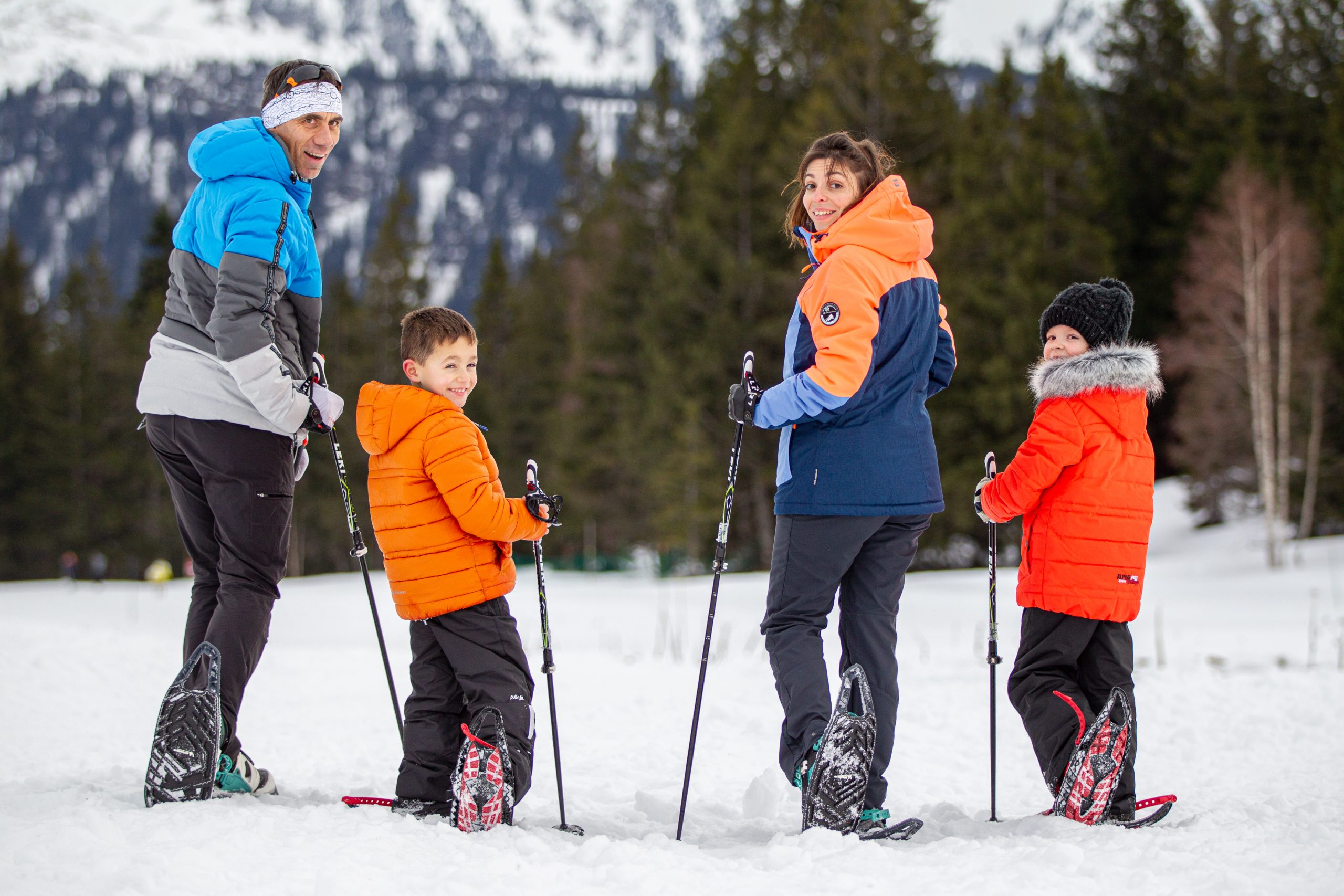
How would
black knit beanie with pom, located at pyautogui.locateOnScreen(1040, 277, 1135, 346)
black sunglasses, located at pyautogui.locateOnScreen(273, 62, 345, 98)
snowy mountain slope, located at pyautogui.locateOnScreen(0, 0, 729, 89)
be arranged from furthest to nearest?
snowy mountain slope, located at pyautogui.locateOnScreen(0, 0, 729, 89)
black knit beanie with pom, located at pyautogui.locateOnScreen(1040, 277, 1135, 346)
black sunglasses, located at pyautogui.locateOnScreen(273, 62, 345, 98)

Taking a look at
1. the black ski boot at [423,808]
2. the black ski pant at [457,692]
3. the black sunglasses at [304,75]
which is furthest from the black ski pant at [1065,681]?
the black sunglasses at [304,75]

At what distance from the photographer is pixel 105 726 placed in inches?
197

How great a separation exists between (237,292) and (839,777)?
2139mm

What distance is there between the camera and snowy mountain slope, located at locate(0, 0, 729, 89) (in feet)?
502

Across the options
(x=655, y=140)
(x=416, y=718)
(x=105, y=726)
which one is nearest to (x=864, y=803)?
(x=416, y=718)

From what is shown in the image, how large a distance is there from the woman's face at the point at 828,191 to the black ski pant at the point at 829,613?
3.01 ft

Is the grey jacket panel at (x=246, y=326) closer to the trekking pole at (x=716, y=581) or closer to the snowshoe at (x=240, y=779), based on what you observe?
the snowshoe at (x=240, y=779)

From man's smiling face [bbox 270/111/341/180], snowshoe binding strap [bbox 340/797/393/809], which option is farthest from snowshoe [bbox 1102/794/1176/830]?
man's smiling face [bbox 270/111/341/180]

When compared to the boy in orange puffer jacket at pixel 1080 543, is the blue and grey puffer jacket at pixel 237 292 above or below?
above

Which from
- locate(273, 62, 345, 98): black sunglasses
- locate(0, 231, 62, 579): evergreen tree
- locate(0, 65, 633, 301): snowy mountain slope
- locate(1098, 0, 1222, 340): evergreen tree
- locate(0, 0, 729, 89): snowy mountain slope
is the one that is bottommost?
locate(0, 231, 62, 579): evergreen tree

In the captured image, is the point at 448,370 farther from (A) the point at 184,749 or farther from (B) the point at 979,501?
(B) the point at 979,501

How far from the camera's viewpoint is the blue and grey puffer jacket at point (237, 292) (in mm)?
2854

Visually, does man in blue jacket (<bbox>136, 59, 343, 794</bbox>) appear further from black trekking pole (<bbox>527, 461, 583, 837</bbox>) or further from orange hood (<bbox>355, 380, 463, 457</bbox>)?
black trekking pole (<bbox>527, 461, 583, 837</bbox>)

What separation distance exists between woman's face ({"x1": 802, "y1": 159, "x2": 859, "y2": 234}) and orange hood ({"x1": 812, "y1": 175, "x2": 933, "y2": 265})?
0.07 metres
